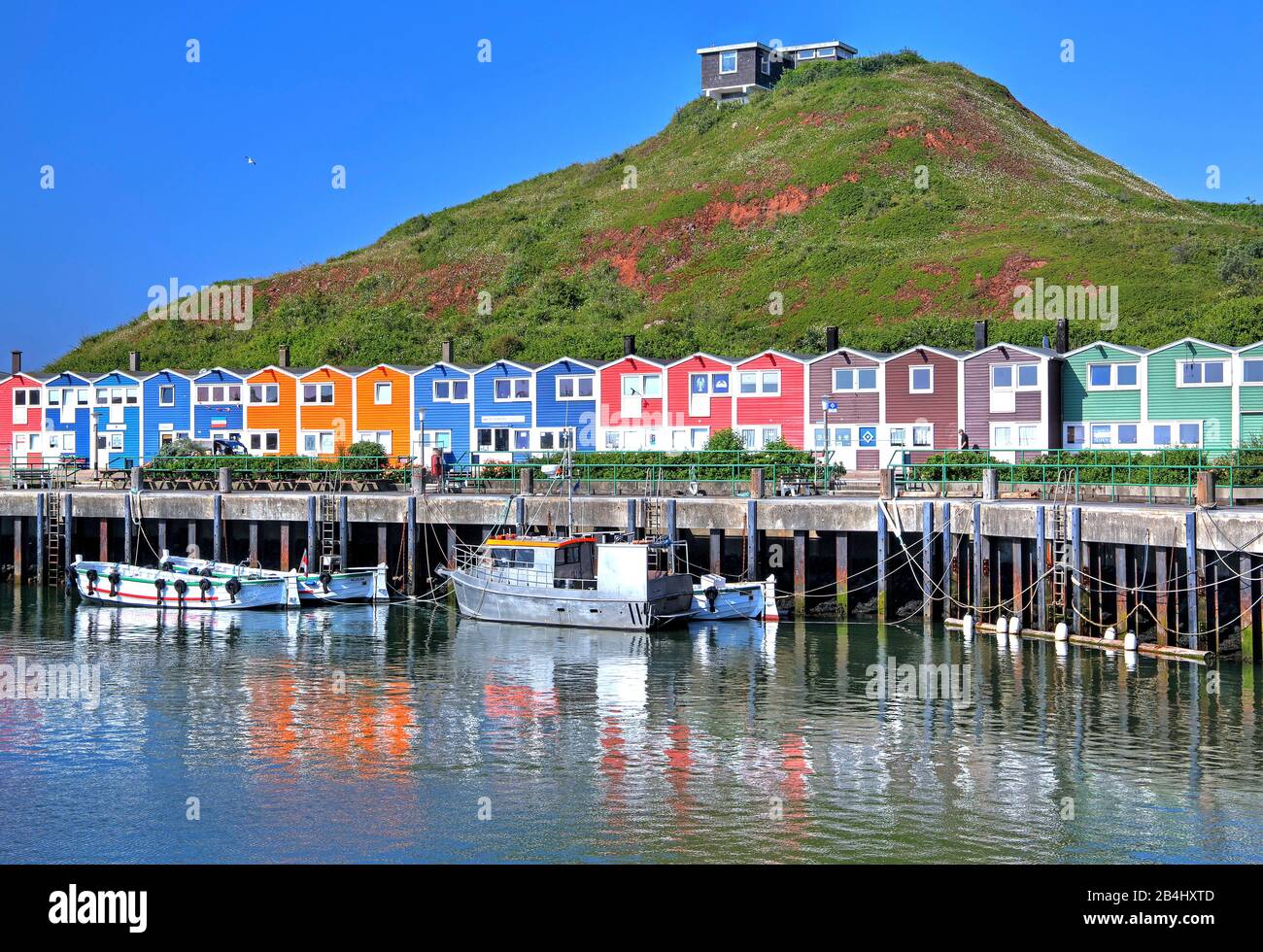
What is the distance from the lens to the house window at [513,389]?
77375 millimetres

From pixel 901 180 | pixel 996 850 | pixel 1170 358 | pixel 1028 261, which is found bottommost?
pixel 996 850

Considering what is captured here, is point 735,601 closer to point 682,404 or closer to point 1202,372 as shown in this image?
point 682,404

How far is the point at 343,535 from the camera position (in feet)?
175

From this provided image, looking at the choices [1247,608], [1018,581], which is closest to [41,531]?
[1018,581]

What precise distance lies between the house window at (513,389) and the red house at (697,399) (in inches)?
319

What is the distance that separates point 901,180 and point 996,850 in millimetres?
133106

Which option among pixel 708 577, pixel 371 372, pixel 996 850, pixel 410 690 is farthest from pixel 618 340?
pixel 996 850

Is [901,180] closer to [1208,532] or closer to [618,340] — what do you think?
[618,340]

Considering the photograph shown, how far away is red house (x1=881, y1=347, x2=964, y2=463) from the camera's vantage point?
226ft

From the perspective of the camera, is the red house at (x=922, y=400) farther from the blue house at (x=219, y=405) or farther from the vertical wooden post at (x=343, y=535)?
the blue house at (x=219, y=405)

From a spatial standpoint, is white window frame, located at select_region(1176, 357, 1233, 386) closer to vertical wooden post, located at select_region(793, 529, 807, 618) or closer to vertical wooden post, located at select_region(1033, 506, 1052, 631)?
Result: vertical wooden post, located at select_region(793, 529, 807, 618)

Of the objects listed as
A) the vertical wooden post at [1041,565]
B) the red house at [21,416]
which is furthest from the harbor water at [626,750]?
the red house at [21,416]

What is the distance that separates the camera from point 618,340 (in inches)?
4353

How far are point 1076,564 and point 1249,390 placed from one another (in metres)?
28.2
